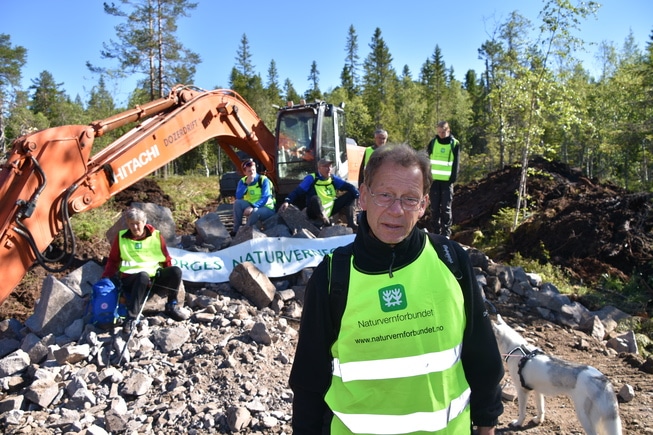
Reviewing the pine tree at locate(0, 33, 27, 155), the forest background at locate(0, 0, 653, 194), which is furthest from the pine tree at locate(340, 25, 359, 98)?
the pine tree at locate(0, 33, 27, 155)

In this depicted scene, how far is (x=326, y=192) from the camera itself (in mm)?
8461

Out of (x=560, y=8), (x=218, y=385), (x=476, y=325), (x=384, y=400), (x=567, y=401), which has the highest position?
(x=560, y=8)

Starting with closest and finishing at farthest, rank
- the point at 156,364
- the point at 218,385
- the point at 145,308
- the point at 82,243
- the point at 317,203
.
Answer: the point at 218,385 → the point at 156,364 → the point at 145,308 → the point at 317,203 → the point at 82,243

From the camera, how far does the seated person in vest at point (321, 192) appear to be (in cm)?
832

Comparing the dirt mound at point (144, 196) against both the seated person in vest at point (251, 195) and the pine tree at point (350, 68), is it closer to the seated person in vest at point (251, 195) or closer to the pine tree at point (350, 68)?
the seated person in vest at point (251, 195)

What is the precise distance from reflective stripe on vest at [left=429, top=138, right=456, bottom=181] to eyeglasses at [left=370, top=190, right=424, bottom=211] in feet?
20.2

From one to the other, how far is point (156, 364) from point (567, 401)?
4.06 metres

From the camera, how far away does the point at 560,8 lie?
1001 centimetres

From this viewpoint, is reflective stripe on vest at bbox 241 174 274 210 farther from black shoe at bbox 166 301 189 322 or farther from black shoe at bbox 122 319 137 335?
black shoe at bbox 122 319 137 335

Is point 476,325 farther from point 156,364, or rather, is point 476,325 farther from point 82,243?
point 82,243

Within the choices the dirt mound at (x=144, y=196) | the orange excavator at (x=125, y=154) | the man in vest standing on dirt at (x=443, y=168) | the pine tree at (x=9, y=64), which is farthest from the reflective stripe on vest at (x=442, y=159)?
the pine tree at (x=9, y=64)

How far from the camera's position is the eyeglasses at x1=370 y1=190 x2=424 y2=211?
1727mm

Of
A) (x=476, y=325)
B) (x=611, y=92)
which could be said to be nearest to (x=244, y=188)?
(x=476, y=325)

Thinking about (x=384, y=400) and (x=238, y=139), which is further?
(x=238, y=139)
